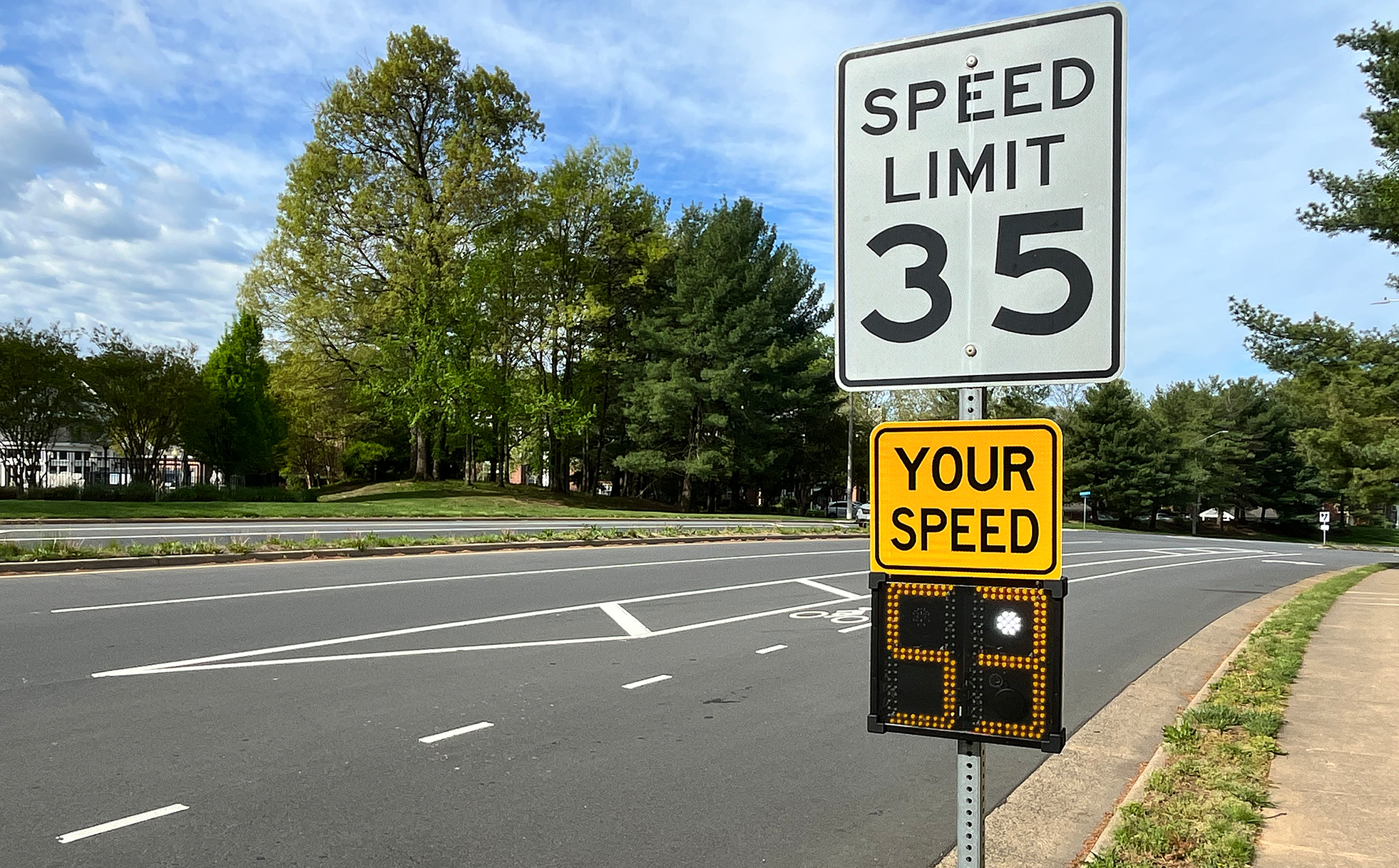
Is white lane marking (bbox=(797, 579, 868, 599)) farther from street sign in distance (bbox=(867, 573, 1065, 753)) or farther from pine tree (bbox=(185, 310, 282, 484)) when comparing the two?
pine tree (bbox=(185, 310, 282, 484))

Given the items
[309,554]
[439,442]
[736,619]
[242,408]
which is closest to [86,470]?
[242,408]

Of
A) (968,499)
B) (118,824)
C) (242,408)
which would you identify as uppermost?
(242,408)

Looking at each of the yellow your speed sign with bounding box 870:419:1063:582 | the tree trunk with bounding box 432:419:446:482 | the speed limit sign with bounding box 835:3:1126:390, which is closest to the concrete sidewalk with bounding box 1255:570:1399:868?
the yellow your speed sign with bounding box 870:419:1063:582

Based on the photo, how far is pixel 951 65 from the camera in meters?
2.71

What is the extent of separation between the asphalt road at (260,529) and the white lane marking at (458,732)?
12633 millimetres

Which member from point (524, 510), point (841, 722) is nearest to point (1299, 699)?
point (841, 722)

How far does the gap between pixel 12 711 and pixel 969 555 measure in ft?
21.7

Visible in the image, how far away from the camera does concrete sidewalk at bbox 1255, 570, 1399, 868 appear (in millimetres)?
4328

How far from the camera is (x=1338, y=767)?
222 inches

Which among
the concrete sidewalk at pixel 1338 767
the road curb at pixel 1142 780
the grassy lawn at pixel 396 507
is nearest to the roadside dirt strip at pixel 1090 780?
the road curb at pixel 1142 780

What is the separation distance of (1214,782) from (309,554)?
1511cm

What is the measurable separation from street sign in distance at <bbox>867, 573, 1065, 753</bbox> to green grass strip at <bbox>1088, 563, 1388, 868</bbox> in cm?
202

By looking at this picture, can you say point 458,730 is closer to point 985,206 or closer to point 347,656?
point 347,656

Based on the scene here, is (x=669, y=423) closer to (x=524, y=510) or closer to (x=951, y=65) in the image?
(x=524, y=510)
